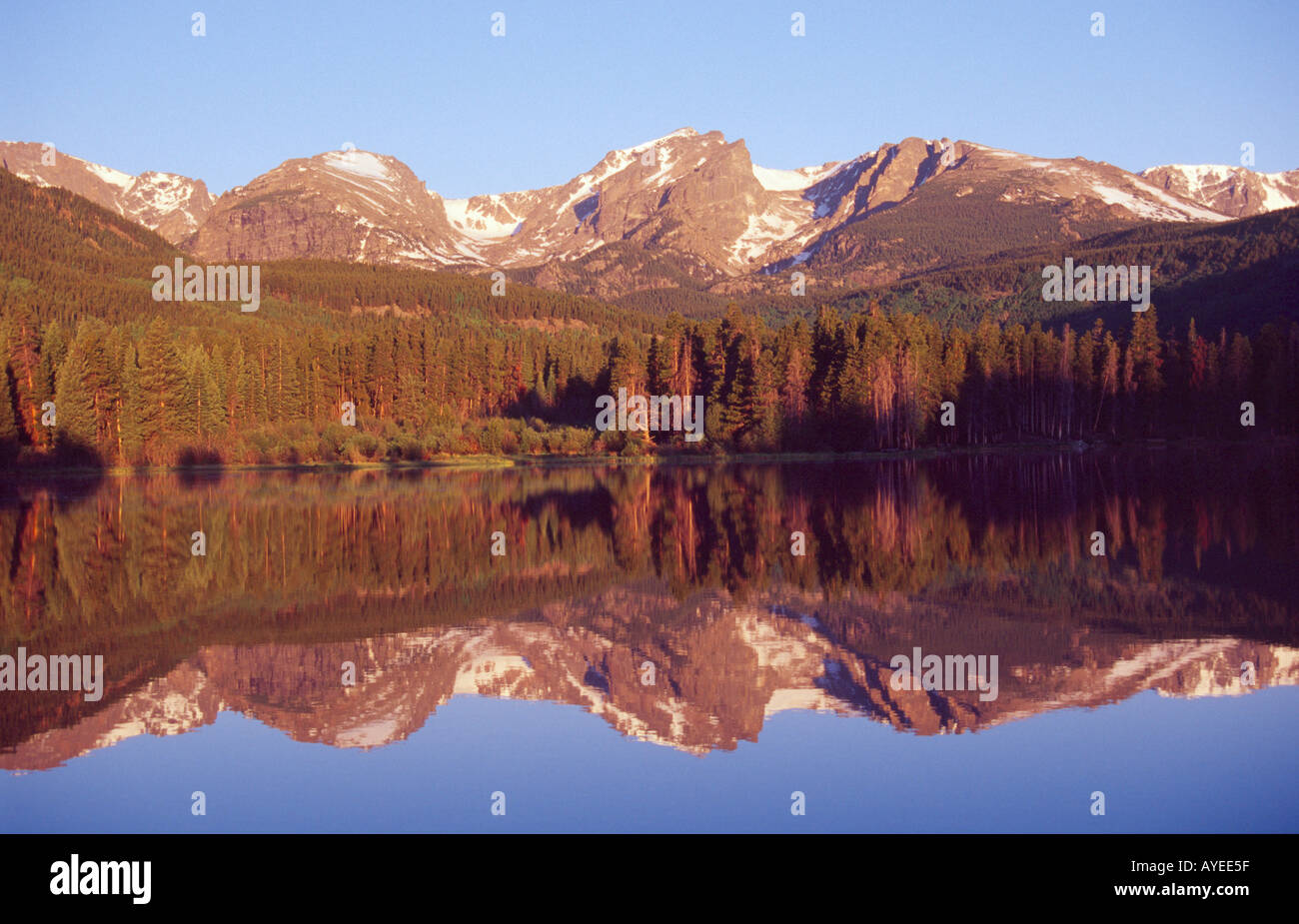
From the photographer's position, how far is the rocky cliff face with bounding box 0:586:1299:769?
17.2 m

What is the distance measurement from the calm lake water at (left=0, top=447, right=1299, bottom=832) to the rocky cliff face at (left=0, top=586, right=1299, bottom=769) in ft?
0.27

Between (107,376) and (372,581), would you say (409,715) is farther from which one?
(107,376)

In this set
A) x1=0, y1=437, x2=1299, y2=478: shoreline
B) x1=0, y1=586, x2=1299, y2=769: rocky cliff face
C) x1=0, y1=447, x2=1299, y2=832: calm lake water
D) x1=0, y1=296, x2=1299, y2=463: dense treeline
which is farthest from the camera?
x1=0, y1=296, x2=1299, y2=463: dense treeline

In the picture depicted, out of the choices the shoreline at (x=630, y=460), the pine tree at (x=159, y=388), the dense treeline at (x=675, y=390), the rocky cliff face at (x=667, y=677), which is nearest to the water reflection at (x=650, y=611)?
the rocky cliff face at (x=667, y=677)

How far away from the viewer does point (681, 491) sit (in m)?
66.9

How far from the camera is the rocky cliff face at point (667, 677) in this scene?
56.5 ft

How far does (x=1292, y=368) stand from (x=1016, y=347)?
32.1 metres

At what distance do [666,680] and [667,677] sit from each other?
0.22 metres

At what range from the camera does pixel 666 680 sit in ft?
64.7

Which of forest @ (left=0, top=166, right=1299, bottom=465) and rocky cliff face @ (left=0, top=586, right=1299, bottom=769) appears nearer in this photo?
rocky cliff face @ (left=0, top=586, right=1299, bottom=769)

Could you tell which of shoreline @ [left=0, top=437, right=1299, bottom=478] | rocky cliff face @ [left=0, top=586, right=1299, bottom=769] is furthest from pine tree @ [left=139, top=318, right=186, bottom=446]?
rocky cliff face @ [left=0, top=586, right=1299, bottom=769]

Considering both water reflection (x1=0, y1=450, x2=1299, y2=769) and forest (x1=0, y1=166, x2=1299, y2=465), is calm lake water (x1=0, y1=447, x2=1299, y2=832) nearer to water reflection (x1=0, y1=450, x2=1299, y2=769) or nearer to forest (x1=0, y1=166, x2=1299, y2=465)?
water reflection (x1=0, y1=450, x2=1299, y2=769)

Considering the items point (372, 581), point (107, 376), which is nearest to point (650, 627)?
point (372, 581)
